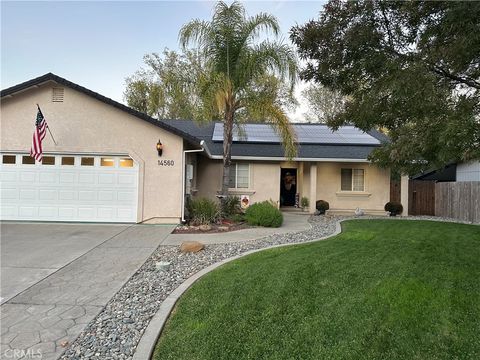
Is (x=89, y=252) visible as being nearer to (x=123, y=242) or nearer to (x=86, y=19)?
(x=123, y=242)

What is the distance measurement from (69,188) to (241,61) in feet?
23.4

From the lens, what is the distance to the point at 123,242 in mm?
8492

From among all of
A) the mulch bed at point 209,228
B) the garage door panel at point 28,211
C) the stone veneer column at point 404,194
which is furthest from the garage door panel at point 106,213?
the stone veneer column at point 404,194

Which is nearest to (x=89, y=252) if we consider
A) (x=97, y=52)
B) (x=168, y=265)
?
(x=168, y=265)

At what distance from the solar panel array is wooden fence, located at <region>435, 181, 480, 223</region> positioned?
12.7 feet

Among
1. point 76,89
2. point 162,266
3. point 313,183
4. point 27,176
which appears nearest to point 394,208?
point 313,183

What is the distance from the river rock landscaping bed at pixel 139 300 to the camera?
343cm

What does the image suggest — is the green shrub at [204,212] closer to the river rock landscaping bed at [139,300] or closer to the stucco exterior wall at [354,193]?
the river rock landscaping bed at [139,300]

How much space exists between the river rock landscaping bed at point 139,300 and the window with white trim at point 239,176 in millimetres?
7121

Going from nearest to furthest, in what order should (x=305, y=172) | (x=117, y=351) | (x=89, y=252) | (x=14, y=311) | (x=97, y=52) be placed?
(x=117, y=351)
(x=14, y=311)
(x=89, y=252)
(x=97, y=52)
(x=305, y=172)

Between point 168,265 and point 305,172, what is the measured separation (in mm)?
11730

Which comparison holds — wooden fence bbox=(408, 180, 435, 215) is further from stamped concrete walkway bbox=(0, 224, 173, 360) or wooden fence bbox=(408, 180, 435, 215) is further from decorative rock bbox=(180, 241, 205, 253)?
decorative rock bbox=(180, 241, 205, 253)

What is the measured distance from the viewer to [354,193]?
1619 centimetres

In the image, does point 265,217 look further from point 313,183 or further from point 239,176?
point 313,183
